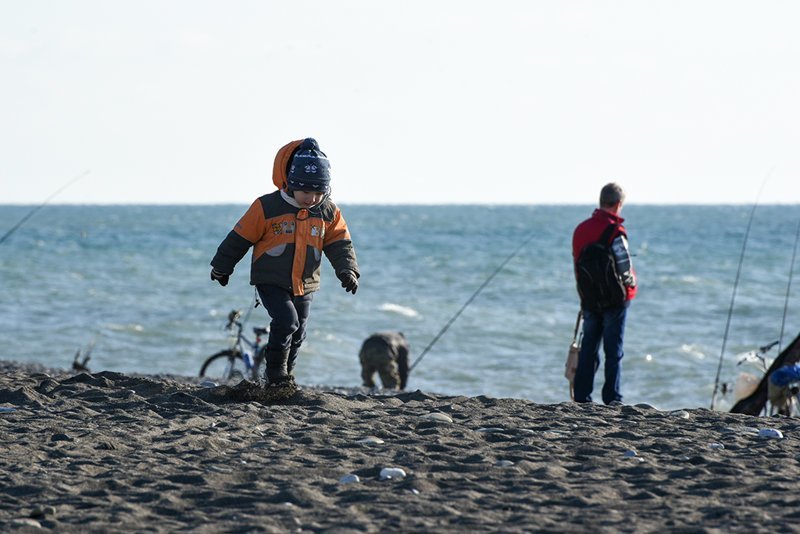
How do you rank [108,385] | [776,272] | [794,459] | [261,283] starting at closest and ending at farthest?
1. [794,459]
2. [261,283]
3. [108,385]
4. [776,272]

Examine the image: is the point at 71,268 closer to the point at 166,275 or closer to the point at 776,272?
the point at 166,275

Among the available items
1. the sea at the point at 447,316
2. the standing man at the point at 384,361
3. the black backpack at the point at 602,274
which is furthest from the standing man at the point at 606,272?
the standing man at the point at 384,361

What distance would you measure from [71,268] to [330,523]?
94.5 feet

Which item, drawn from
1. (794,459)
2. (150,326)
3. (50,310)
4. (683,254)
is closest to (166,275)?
(50,310)

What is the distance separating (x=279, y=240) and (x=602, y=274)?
2.36m

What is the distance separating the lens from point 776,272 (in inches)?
1139

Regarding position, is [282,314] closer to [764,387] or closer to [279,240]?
[279,240]

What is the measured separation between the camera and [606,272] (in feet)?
24.6

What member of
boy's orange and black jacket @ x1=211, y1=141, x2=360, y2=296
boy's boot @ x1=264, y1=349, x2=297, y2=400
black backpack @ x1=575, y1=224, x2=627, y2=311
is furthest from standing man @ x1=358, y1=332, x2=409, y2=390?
boy's orange and black jacket @ x1=211, y1=141, x2=360, y2=296

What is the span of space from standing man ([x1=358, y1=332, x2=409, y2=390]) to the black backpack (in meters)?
4.80
